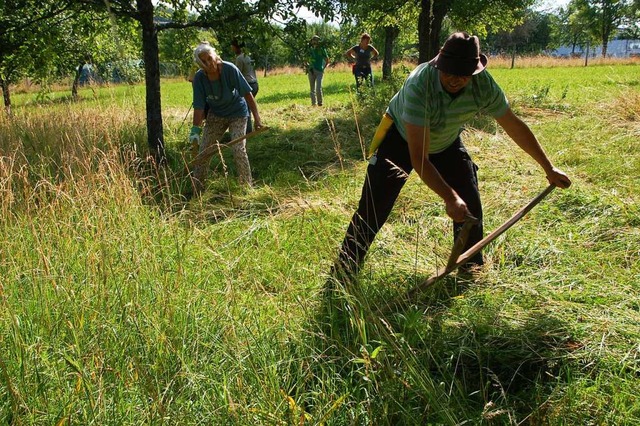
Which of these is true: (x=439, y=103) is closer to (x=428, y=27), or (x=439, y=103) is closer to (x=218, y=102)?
(x=218, y=102)

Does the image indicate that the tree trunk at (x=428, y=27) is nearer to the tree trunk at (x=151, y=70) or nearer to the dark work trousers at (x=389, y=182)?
the tree trunk at (x=151, y=70)

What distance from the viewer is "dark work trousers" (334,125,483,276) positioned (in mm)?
2719

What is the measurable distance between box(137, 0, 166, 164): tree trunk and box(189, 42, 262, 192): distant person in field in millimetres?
757

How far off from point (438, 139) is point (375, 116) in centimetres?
526

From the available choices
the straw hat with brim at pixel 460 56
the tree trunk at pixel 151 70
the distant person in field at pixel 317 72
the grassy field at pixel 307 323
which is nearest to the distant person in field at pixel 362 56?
the distant person in field at pixel 317 72

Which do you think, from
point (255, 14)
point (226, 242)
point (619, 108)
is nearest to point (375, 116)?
point (255, 14)

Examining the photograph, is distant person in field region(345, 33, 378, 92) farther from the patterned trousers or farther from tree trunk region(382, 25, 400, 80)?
the patterned trousers

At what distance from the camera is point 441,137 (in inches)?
103

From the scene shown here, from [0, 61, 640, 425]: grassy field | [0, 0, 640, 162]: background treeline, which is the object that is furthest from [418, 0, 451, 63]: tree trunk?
[0, 61, 640, 425]: grassy field

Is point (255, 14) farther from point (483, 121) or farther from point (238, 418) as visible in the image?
point (238, 418)

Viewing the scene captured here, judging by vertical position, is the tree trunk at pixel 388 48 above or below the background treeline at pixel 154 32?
above

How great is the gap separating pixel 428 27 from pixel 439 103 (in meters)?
6.67

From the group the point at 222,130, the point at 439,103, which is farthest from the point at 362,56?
the point at 439,103

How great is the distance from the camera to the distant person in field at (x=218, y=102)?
446 centimetres
